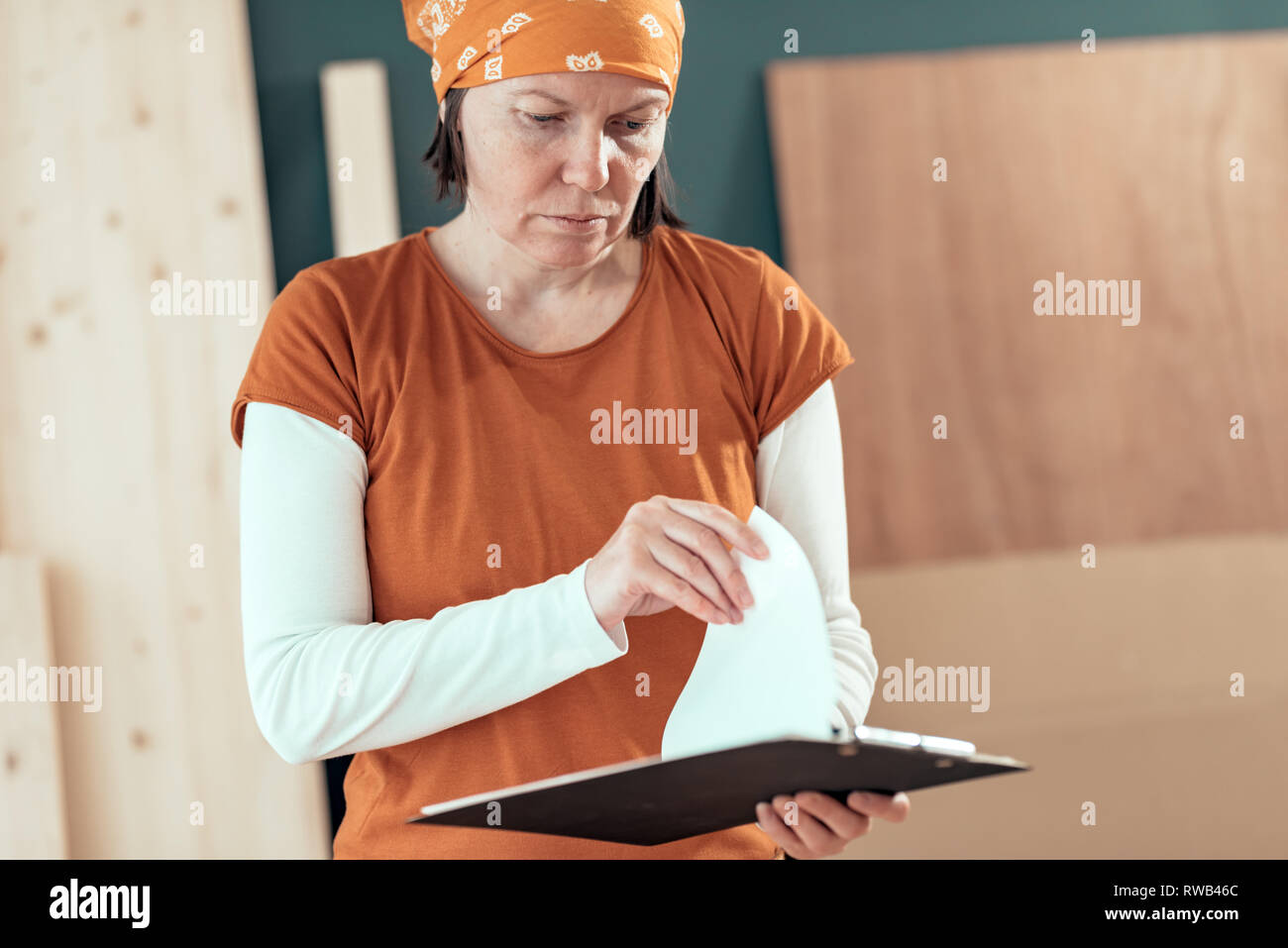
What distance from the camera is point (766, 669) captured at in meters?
0.90

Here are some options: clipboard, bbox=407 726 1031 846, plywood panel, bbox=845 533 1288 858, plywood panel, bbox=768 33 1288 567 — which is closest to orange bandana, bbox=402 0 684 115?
clipboard, bbox=407 726 1031 846

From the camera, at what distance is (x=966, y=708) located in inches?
98.3

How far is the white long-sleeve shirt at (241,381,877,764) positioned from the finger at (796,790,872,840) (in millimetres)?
115

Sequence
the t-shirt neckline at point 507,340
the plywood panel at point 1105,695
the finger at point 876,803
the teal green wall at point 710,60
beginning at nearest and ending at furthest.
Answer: the finger at point 876,803 < the t-shirt neckline at point 507,340 < the teal green wall at point 710,60 < the plywood panel at point 1105,695

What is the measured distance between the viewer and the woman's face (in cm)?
107

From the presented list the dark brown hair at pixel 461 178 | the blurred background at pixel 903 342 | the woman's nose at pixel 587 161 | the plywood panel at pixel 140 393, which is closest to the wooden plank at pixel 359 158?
the blurred background at pixel 903 342

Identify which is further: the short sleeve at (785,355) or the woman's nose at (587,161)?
the short sleeve at (785,355)

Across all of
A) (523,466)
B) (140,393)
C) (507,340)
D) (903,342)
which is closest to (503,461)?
(523,466)

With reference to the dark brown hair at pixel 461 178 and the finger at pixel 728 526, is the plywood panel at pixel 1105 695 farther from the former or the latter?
the finger at pixel 728 526

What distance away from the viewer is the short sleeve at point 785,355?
120 centimetres

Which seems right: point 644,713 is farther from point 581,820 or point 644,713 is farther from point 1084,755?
point 1084,755

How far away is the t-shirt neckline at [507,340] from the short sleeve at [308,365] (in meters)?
0.12
